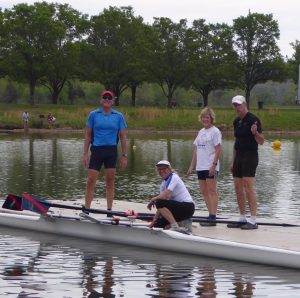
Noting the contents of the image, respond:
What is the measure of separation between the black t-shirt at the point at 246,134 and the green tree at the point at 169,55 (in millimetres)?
66137

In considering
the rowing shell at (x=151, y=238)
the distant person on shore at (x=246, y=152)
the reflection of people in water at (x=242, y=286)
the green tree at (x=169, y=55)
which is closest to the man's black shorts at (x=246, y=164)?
the distant person on shore at (x=246, y=152)

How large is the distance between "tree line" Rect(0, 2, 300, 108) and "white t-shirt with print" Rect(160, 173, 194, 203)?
214ft

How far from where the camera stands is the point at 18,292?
34.1 feet

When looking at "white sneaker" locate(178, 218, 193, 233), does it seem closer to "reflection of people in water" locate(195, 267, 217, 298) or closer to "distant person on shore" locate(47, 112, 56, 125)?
"reflection of people in water" locate(195, 267, 217, 298)

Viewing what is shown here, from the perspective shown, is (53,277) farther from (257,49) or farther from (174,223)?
(257,49)

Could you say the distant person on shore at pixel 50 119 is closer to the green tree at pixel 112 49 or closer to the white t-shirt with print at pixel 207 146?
the green tree at pixel 112 49

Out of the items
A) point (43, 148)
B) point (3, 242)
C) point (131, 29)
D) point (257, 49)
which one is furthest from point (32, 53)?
point (3, 242)

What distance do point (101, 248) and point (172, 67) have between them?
69.1 m

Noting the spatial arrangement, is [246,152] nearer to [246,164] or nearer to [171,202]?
[246,164]

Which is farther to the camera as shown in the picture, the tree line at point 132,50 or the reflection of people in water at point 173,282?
the tree line at point 132,50

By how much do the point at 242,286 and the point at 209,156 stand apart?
3.35 metres

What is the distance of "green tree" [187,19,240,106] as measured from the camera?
82.0 metres

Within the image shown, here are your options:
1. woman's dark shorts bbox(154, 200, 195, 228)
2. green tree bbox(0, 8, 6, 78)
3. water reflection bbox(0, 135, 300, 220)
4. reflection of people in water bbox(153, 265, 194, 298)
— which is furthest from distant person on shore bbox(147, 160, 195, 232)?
green tree bbox(0, 8, 6, 78)

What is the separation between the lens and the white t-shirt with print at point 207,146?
45.1ft
